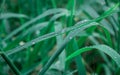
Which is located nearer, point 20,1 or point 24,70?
point 24,70

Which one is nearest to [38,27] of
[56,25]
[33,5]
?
[56,25]

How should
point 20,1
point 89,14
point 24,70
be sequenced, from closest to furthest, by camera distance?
1. point 24,70
2. point 89,14
3. point 20,1

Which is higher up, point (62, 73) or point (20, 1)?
point (20, 1)

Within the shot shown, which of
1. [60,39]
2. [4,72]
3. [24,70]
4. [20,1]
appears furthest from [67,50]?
[20,1]

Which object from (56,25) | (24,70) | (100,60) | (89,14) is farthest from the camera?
(100,60)

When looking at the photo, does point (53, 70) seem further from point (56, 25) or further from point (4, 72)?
point (4, 72)

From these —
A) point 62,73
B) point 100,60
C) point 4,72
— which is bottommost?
point 100,60
